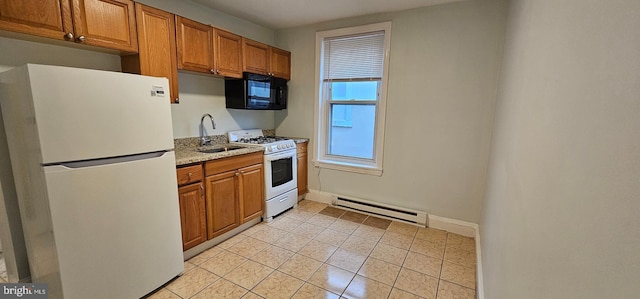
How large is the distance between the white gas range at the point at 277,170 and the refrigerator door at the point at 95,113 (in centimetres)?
130

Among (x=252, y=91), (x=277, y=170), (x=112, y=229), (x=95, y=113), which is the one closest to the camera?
(x=95, y=113)

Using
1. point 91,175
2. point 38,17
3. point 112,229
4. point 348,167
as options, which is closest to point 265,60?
point 348,167

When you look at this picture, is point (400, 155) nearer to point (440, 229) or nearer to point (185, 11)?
point (440, 229)

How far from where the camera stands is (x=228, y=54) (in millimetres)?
2781

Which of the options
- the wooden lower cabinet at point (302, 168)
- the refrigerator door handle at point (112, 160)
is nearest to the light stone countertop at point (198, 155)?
the refrigerator door handle at point (112, 160)

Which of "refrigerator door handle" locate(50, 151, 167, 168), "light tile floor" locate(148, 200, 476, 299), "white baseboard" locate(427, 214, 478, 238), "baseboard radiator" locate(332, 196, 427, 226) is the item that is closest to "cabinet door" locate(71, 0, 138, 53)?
"refrigerator door handle" locate(50, 151, 167, 168)

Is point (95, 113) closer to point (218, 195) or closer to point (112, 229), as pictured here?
point (112, 229)

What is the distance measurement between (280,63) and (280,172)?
4.91 ft

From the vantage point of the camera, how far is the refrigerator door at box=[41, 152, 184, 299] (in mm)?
1471

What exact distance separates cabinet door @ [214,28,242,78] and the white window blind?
1.16 meters

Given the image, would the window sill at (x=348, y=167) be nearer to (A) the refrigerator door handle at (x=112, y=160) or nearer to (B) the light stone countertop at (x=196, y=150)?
(B) the light stone countertop at (x=196, y=150)

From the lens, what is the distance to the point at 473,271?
2.19m

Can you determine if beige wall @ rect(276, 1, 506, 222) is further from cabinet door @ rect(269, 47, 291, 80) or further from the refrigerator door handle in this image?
the refrigerator door handle

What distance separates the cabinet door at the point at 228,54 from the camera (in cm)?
267
